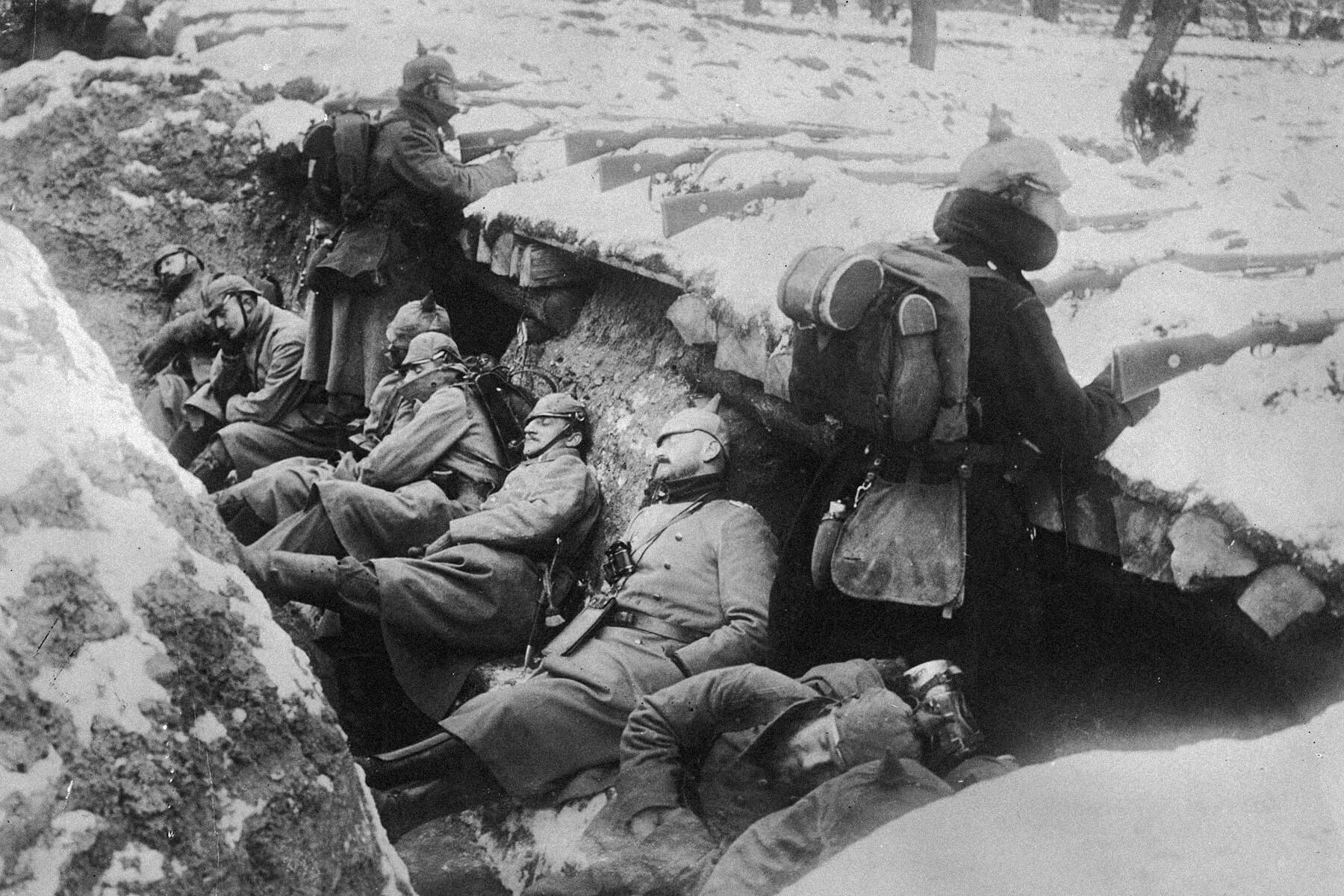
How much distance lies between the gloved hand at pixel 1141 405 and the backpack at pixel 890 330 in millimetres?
385

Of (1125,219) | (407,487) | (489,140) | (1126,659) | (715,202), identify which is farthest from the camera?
(489,140)

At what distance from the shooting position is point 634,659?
11.4 ft

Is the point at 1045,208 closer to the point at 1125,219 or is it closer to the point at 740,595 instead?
the point at 1125,219

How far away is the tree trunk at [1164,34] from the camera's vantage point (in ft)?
12.2

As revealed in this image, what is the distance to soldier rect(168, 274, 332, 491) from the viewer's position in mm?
5672

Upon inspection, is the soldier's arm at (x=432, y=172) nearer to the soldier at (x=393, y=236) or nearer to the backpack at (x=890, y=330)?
the soldier at (x=393, y=236)

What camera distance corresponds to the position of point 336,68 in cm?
719

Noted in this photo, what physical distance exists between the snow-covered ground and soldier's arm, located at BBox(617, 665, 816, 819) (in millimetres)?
988

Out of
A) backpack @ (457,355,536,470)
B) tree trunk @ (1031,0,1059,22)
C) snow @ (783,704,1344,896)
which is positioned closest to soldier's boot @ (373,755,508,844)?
backpack @ (457,355,536,470)

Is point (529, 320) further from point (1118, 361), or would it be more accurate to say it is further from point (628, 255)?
→ point (1118, 361)

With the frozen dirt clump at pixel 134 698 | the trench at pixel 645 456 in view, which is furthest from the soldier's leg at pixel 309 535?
the frozen dirt clump at pixel 134 698

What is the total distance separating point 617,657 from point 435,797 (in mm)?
659

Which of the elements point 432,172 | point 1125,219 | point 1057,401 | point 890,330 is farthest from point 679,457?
point 432,172

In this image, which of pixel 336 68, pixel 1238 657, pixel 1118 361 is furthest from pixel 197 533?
pixel 336 68
